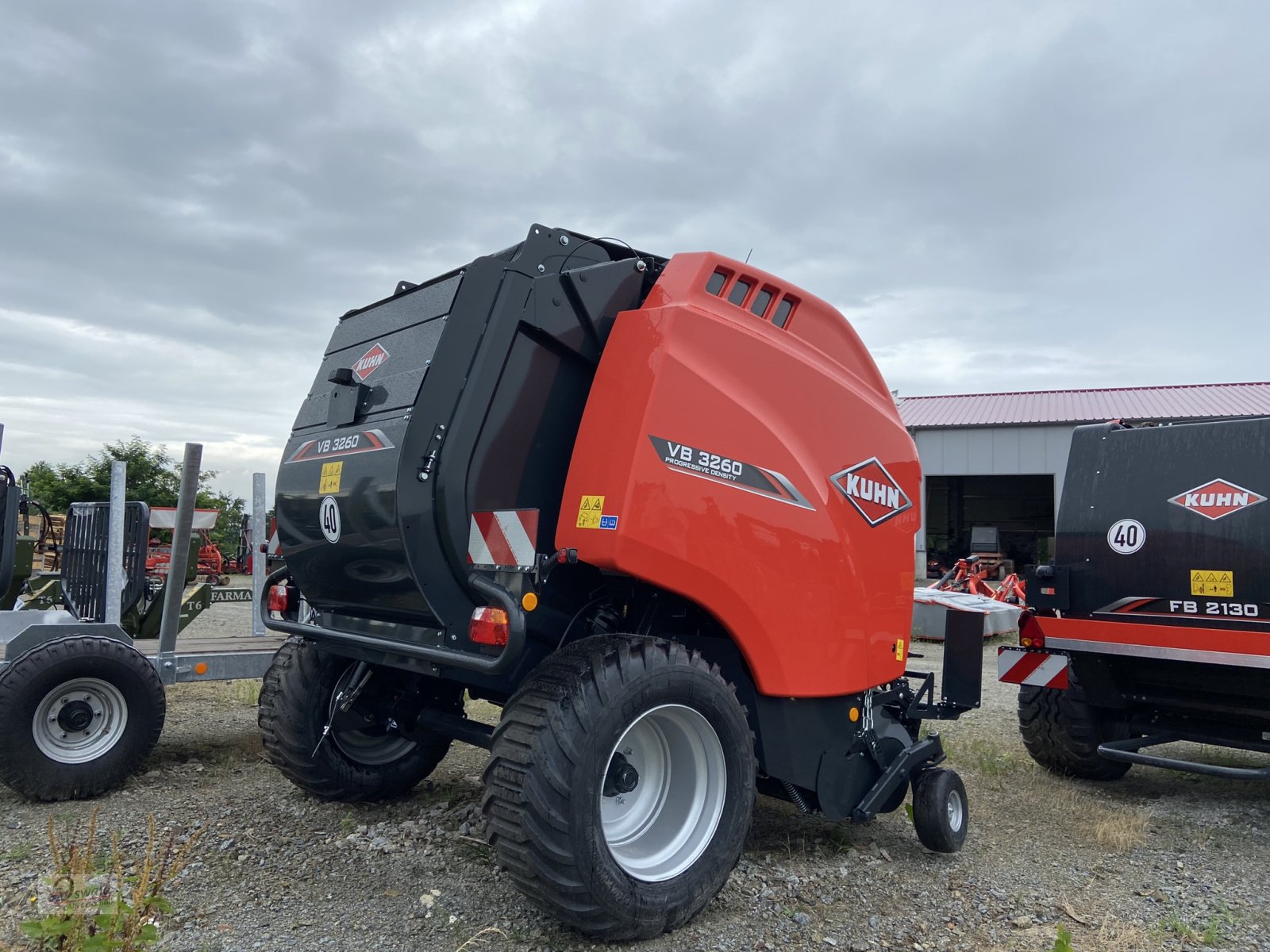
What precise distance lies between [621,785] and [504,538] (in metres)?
0.99

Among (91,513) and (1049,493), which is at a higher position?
(1049,493)

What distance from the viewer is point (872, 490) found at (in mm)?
4293

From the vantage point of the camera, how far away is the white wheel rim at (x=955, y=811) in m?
4.39

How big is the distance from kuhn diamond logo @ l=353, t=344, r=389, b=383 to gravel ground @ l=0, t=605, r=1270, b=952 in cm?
204

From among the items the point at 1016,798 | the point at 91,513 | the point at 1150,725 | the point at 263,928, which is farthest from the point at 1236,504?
the point at 91,513

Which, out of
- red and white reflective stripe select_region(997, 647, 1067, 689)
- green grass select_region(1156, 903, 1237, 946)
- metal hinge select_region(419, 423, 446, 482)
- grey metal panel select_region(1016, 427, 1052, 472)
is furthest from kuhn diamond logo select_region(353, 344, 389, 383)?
grey metal panel select_region(1016, 427, 1052, 472)

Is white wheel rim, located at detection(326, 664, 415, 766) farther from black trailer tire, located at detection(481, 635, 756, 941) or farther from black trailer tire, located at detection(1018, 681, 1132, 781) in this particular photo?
black trailer tire, located at detection(1018, 681, 1132, 781)

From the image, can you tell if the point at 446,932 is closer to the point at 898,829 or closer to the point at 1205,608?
the point at 898,829

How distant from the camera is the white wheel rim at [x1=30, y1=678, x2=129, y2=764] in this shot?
5008 mm

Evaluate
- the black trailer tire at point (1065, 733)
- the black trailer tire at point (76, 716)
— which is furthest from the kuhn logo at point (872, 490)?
the black trailer tire at point (76, 716)

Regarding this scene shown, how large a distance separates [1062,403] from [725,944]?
28155mm

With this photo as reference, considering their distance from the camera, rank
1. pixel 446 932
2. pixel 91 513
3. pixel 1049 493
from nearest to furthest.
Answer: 1. pixel 446 932
2. pixel 91 513
3. pixel 1049 493

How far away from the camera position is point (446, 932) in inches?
132

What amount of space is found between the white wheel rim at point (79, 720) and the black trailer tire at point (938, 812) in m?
4.12
